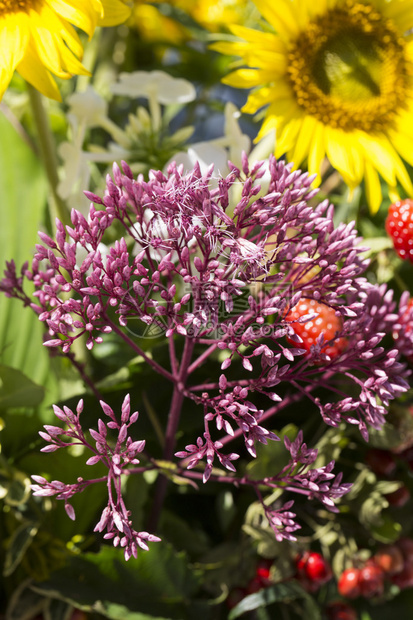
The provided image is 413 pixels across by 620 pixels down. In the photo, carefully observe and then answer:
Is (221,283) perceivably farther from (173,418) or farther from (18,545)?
(18,545)

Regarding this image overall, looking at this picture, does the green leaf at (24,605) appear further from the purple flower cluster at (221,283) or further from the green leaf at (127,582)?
the purple flower cluster at (221,283)

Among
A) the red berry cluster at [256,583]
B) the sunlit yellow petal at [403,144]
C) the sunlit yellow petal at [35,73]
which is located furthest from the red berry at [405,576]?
the sunlit yellow petal at [35,73]

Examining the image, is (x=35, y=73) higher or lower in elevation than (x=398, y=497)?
higher

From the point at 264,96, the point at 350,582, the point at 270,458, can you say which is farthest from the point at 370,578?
the point at 264,96

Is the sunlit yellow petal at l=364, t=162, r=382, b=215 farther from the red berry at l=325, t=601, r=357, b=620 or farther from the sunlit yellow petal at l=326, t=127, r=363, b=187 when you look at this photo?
the red berry at l=325, t=601, r=357, b=620

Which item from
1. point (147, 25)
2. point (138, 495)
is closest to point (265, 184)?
point (138, 495)

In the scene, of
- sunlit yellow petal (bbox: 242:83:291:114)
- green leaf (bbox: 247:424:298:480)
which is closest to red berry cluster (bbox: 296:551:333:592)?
green leaf (bbox: 247:424:298:480)
